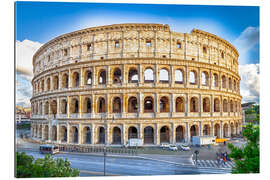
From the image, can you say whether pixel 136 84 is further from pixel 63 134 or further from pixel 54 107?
pixel 54 107

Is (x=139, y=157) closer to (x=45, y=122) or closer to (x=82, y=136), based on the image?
(x=82, y=136)

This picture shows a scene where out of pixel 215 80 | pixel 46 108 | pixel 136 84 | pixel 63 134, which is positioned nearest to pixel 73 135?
pixel 63 134

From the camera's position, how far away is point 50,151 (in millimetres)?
17562

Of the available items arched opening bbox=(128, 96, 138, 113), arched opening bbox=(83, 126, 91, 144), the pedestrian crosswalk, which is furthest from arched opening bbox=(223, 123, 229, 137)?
arched opening bbox=(83, 126, 91, 144)

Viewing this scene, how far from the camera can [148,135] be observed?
20.7 m

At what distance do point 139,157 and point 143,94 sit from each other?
6893 mm

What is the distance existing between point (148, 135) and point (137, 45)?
10623 millimetres

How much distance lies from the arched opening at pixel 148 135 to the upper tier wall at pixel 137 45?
28.5 ft

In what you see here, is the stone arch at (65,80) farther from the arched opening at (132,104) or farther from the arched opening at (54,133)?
the arched opening at (132,104)

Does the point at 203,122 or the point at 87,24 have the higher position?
the point at 87,24
